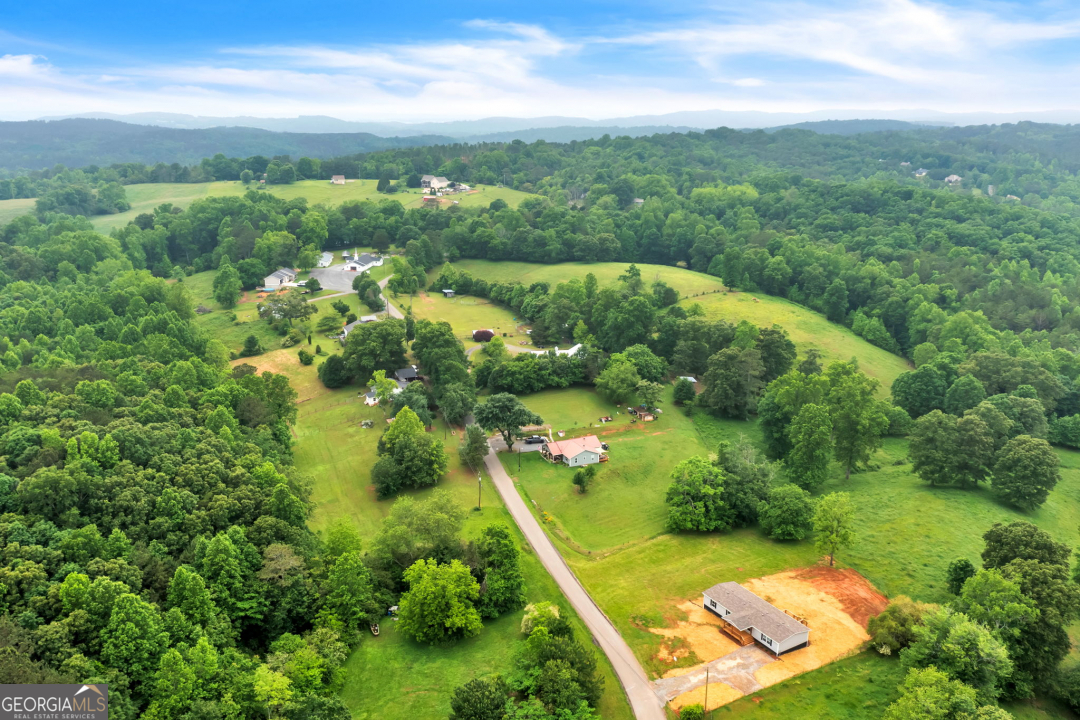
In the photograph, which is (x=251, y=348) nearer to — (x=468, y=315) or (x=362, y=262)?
(x=468, y=315)

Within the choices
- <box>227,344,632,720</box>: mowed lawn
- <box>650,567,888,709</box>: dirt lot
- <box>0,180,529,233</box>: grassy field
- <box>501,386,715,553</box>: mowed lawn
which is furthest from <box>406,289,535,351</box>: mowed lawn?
<box>650,567,888,709</box>: dirt lot

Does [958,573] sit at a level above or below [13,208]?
below

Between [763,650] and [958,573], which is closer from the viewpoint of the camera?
[763,650]

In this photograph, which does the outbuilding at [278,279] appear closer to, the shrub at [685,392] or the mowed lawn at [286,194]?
the mowed lawn at [286,194]

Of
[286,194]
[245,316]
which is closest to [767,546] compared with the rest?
[245,316]

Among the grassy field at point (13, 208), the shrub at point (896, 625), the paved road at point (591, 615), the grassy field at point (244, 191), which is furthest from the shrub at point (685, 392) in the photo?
the grassy field at point (13, 208)

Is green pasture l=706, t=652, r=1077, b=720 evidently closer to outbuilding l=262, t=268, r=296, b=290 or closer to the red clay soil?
the red clay soil
